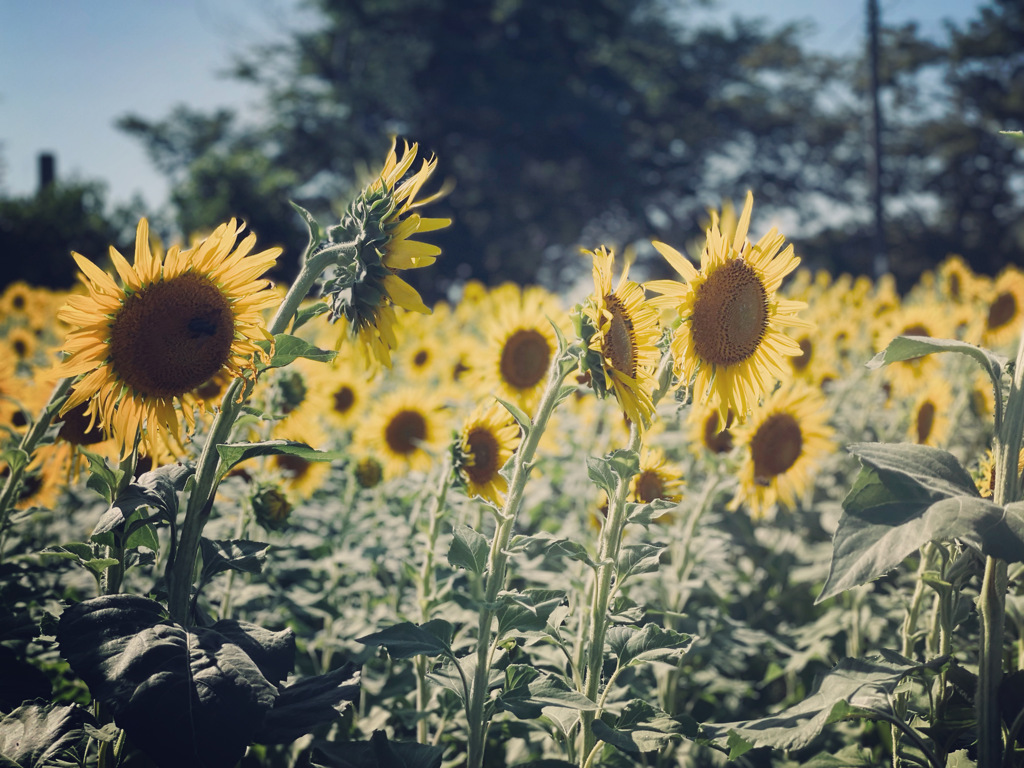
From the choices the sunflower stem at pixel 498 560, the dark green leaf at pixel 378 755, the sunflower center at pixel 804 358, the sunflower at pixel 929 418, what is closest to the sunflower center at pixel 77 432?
the dark green leaf at pixel 378 755

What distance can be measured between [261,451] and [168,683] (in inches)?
15.7

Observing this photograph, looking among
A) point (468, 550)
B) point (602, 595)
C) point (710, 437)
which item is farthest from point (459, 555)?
point (710, 437)

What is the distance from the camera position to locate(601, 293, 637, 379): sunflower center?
127 cm

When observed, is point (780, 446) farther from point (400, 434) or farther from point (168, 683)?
point (168, 683)

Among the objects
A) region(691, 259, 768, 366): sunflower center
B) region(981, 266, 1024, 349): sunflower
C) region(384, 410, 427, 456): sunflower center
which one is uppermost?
region(981, 266, 1024, 349): sunflower

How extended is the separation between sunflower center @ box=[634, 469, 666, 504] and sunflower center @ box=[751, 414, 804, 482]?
51 cm

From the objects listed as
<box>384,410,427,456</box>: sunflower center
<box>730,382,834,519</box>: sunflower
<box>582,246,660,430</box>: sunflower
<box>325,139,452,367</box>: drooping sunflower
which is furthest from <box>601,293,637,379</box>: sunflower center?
<box>384,410,427,456</box>: sunflower center

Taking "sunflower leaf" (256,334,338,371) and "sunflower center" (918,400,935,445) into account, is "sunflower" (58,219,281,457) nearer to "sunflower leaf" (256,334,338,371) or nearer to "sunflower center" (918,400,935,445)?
"sunflower leaf" (256,334,338,371)

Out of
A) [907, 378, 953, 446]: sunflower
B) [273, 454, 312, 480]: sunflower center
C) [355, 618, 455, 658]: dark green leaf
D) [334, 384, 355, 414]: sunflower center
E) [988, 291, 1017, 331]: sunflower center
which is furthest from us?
[988, 291, 1017, 331]: sunflower center

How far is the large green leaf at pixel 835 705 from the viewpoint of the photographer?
1.09 m

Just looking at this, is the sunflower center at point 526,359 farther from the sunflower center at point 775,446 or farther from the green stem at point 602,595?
the green stem at point 602,595

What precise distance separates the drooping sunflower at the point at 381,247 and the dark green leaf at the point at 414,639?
0.51m

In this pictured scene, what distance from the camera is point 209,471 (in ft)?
4.06

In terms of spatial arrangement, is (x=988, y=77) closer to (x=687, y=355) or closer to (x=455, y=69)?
(x=455, y=69)
